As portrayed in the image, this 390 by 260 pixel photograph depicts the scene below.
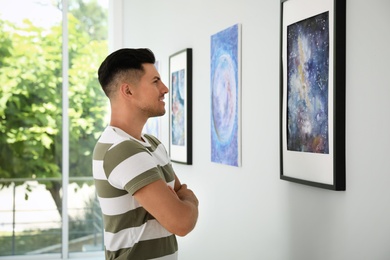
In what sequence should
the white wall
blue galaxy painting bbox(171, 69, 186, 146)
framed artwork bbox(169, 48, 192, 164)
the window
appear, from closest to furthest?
the white wall < framed artwork bbox(169, 48, 192, 164) < blue galaxy painting bbox(171, 69, 186, 146) < the window

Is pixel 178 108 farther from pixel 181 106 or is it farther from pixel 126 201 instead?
pixel 126 201

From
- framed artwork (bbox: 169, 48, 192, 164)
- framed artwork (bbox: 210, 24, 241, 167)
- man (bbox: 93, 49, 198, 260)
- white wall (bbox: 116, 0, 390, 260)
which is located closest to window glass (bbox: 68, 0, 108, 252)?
white wall (bbox: 116, 0, 390, 260)

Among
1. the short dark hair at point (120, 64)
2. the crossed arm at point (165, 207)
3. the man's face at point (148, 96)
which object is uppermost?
the short dark hair at point (120, 64)

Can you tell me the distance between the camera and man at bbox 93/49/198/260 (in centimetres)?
209

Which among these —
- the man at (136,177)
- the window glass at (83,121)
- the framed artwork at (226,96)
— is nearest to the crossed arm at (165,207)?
the man at (136,177)

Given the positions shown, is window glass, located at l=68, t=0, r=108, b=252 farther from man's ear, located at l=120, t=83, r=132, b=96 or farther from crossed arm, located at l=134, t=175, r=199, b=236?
crossed arm, located at l=134, t=175, r=199, b=236

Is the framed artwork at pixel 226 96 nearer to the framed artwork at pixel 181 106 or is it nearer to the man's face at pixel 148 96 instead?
the framed artwork at pixel 181 106

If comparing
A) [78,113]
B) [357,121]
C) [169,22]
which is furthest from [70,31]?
[357,121]

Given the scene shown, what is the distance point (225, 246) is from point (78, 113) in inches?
131

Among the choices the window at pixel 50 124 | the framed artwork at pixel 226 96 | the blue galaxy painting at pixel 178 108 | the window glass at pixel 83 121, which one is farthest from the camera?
the window glass at pixel 83 121

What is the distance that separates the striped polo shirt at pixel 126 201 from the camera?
210cm

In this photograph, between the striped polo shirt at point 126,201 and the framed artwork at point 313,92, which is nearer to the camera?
the striped polo shirt at point 126,201

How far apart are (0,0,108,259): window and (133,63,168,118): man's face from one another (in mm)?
4262

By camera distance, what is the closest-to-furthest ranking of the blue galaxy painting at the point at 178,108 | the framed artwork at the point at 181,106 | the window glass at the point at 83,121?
the framed artwork at the point at 181,106 → the blue galaxy painting at the point at 178,108 → the window glass at the point at 83,121
